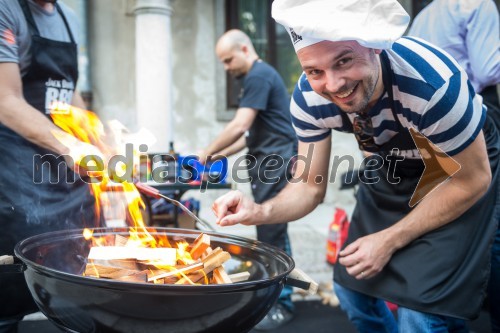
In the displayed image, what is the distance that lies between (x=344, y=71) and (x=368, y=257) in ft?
2.47

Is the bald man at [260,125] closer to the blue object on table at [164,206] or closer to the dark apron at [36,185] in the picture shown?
the blue object on table at [164,206]

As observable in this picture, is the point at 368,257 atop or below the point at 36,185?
below

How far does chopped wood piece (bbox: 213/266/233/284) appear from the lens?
1703mm

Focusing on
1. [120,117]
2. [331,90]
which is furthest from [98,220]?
[120,117]

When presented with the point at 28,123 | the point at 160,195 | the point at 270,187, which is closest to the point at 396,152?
the point at 160,195

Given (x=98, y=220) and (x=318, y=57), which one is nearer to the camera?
(x=318, y=57)

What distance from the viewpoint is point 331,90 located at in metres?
1.78

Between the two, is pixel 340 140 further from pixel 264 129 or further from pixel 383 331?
pixel 383 331

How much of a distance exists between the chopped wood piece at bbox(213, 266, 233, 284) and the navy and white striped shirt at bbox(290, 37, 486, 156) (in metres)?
0.84

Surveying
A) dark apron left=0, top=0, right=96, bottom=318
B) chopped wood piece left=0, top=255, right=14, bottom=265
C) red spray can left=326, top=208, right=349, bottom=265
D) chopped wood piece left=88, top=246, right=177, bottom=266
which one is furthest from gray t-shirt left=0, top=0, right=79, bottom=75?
red spray can left=326, top=208, right=349, bottom=265

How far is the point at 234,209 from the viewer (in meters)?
1.92

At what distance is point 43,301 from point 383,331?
5.02 feet

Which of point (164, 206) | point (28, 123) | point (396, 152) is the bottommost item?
point (164, 206)

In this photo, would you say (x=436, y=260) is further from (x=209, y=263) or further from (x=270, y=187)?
(x=270, y=187)
